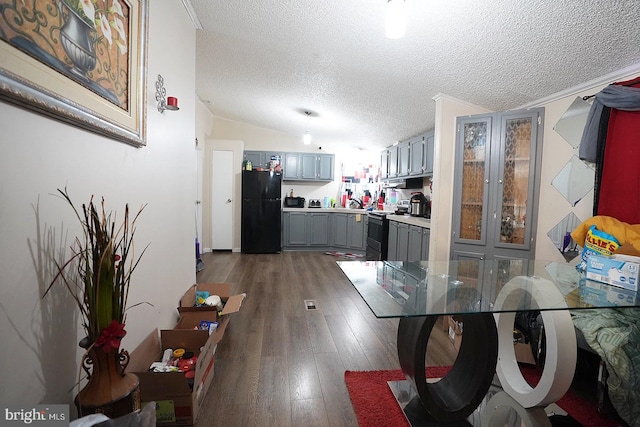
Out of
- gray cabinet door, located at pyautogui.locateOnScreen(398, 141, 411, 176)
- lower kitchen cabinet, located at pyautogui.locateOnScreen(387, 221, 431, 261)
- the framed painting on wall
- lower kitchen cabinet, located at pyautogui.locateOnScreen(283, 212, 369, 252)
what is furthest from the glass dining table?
lower kitchen cabinet, located at pyautogui.locateOnScreen(283, 212, 369, 252)

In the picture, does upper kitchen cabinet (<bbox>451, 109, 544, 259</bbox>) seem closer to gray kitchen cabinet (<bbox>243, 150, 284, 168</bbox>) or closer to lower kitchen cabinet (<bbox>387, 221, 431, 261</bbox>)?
lower kitchen cabinet (<bbox>387, 221, 431, 261</bbox>)

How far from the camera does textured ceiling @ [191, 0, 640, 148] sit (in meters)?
1.71

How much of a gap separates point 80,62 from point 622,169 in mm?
3251

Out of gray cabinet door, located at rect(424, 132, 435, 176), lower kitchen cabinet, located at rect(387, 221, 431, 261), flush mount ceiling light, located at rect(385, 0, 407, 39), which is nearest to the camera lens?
flush mount ceiling light, located at rect(385, 0, 407, 39)

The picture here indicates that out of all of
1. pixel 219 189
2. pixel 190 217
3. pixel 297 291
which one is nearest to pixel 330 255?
pixel 297 291

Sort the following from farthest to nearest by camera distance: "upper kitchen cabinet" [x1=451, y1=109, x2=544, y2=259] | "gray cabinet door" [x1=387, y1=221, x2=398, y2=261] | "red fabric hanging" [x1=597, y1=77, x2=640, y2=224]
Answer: "gray cabinet door" [x1=387, y1=221, x2=398, y2=261] < "upper kitchen cabinet" [x1=451, y1=109, x2=544, y2=259] < "red fabric hanging" [x1=597, y1=77, x2=640, y2=224]

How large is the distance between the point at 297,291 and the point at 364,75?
2.57 meters

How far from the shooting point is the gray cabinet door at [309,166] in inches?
234

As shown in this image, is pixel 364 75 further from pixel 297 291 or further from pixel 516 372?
pixel 516 372

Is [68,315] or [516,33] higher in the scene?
[516,33]

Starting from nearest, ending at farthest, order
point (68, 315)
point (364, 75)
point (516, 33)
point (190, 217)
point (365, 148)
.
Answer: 1. point (68, 315)
2. point (516, 33)
3. point (190, 217)
4. point (364, 75)
5. point (365, 148)

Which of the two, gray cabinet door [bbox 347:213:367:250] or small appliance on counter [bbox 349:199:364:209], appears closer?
gray cabinet door [bbox 347:213:367:250]

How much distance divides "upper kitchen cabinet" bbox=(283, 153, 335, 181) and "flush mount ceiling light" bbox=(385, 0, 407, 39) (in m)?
4.42

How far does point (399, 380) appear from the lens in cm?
179
